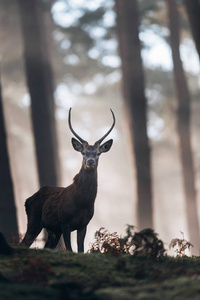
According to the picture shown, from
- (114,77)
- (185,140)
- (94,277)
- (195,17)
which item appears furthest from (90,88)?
(94,277)

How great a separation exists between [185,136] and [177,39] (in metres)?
5.25

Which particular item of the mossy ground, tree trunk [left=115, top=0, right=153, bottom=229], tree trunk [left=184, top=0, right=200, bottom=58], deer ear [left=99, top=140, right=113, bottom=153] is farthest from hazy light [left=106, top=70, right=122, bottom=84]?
the mossy ground

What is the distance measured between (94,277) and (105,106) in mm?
60395

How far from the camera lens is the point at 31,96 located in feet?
69.1

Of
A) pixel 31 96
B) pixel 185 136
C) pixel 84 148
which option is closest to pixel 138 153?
pixel 31 96

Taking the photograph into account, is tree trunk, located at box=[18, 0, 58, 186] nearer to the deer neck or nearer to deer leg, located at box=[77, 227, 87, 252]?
the deer neck

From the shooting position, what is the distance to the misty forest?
679cm

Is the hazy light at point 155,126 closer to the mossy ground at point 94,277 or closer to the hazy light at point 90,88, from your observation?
the hazy light at point 90,88

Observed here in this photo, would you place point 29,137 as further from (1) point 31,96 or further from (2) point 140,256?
(2) point 140,256

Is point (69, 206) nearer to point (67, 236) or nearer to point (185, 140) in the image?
point (67, 236)

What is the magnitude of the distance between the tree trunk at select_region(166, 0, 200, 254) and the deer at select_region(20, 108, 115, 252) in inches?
636

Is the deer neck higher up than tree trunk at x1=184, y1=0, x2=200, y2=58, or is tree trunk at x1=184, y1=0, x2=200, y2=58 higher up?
tree trunk at x1=184, y1=0, x2=200, y2=58

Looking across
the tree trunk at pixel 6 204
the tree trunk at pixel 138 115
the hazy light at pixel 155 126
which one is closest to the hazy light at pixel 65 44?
the hazy light at pixel 155 126

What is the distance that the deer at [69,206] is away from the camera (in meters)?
9.64
